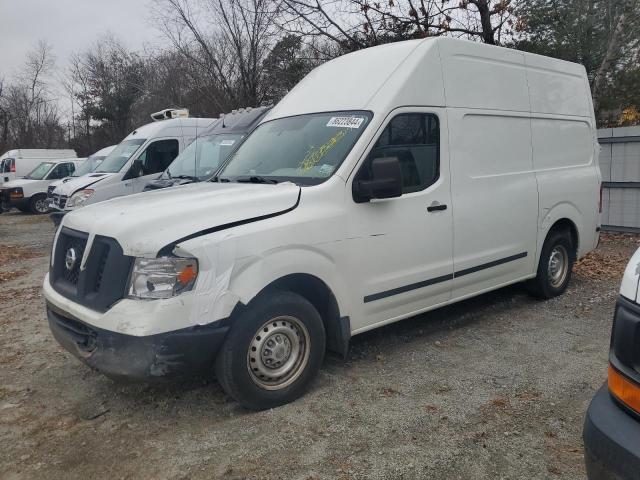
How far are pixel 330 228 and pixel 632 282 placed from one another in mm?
2147

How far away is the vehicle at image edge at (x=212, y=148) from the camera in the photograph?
895 cm

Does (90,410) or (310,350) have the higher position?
(310,350)

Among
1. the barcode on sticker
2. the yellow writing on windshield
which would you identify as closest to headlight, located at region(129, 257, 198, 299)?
the yellow writing on windshield

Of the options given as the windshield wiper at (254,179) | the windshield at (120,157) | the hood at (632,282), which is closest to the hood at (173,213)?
the windshield wiper at (254,179)

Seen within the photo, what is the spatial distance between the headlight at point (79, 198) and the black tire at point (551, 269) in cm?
805

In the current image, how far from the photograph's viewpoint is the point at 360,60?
4.77 meters

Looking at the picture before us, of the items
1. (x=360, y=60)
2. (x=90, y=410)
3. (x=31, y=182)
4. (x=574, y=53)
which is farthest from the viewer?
(x=31, y=182)

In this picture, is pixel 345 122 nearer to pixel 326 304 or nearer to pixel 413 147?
pixel 413 147

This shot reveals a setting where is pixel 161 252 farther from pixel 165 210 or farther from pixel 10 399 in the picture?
pixel 10 399

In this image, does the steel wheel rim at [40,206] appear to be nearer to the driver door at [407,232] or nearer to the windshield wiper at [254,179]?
the windshield wiper at [254,179]

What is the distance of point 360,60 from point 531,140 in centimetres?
212

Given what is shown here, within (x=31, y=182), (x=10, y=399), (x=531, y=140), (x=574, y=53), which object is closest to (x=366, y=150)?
(x=531, y=140)

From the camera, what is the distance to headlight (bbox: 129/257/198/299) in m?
3.22

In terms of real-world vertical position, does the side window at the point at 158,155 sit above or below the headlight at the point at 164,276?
above
